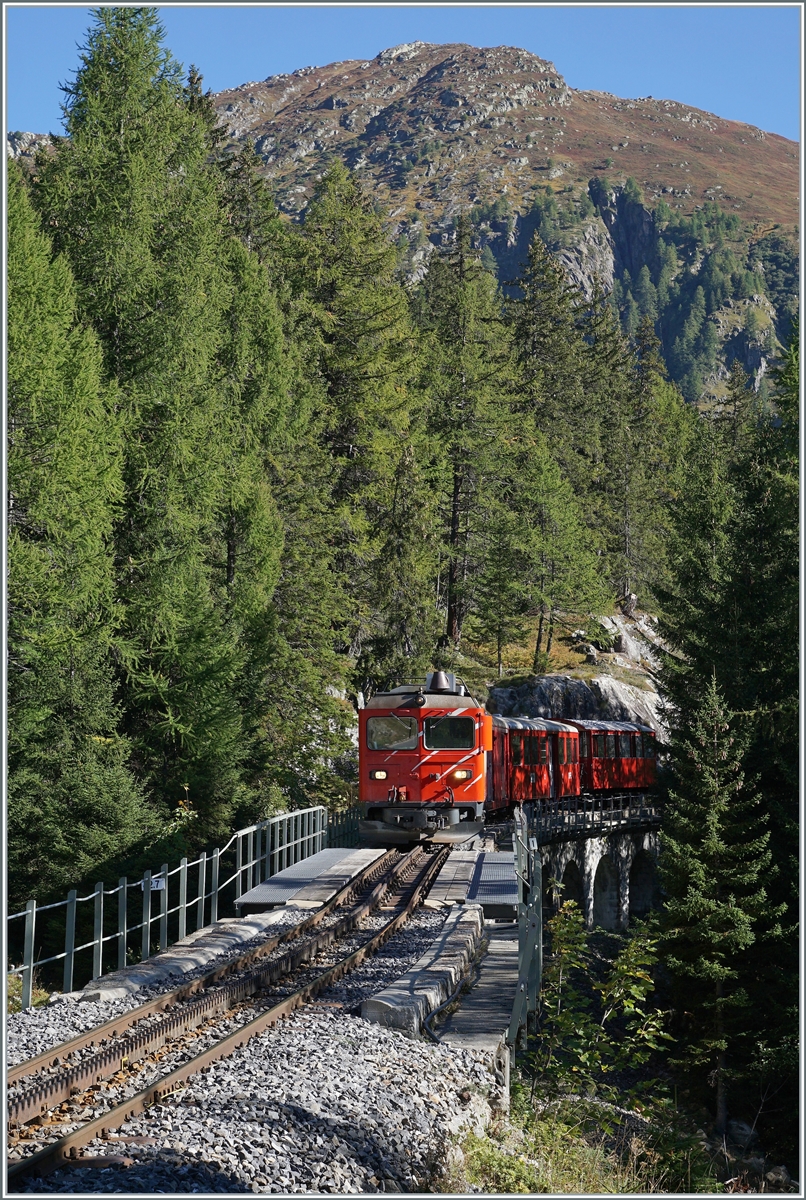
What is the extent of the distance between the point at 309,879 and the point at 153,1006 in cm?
820

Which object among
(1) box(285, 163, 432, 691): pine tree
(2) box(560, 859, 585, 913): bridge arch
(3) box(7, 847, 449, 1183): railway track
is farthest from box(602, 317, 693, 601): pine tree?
(3) box(7, 847, 449, 1183): railway track

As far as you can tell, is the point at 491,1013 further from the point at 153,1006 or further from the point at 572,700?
the point at 572,700

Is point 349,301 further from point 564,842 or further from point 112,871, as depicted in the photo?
point 112,871

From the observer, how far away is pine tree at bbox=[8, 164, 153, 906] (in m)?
17.4

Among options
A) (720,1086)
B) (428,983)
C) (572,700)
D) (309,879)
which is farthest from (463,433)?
(428,983)

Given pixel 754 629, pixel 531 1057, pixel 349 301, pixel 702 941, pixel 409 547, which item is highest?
pixel 349 301

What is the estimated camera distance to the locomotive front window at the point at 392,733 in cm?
2123


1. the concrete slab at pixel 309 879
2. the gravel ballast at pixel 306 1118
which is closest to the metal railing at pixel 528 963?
the gravel ballast at pixel 306 1118

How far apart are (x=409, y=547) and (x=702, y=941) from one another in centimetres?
1900

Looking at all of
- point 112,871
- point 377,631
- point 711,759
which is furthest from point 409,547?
point 112,871

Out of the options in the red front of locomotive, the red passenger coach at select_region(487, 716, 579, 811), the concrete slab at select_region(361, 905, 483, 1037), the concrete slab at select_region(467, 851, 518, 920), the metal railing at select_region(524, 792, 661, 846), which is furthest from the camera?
the metal railing at select_region(524, 792, 661, 846)

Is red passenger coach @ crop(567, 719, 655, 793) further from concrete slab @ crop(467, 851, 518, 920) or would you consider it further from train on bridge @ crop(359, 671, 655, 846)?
concrete slab @ crop(467, 851, 518, 920)

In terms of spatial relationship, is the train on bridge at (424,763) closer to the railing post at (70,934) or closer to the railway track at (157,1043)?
the railway track at (157,1043)

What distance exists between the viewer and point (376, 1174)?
23.5ft
